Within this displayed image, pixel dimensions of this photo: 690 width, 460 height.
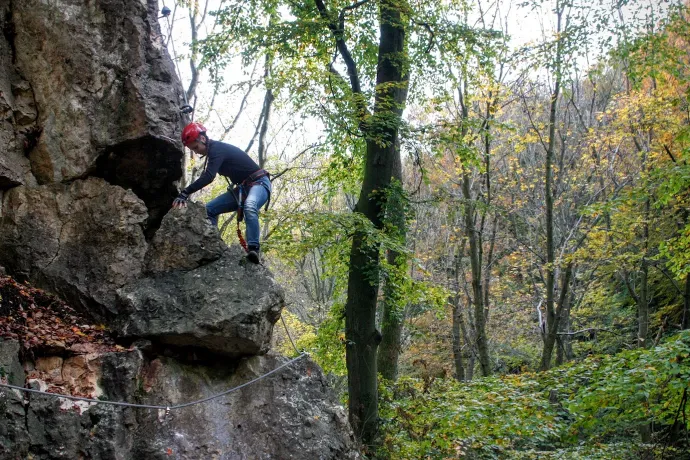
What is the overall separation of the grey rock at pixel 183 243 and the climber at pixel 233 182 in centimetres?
16

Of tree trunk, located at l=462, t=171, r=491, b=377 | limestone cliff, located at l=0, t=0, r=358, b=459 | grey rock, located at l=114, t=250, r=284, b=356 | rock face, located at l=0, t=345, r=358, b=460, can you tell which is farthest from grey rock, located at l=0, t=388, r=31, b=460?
tree trunk, located at l=462, t=171, r=491, b=377

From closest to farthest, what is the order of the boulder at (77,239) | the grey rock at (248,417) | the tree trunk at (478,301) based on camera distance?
the grey rock at (248,417)
the boulder at (77,239)
the tree trunk at (478,301)

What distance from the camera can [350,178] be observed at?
1075 cm

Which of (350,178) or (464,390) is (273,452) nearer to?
(464,390)

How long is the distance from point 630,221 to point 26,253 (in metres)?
12.3

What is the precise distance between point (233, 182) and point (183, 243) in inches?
36.6

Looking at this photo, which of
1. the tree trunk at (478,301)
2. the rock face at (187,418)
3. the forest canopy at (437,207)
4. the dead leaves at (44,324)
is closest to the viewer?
the rock face at (187,418)

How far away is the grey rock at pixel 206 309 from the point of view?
4.89 meters

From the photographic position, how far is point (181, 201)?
5.54 meters

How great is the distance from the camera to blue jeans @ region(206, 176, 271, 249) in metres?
5.55

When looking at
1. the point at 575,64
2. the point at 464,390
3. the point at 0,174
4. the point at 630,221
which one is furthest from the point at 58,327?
the point at 630,221

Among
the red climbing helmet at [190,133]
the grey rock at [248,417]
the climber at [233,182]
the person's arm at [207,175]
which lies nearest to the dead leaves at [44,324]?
the grey rock at [248,417]

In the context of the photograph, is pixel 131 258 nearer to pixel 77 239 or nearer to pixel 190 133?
pixel 77 239

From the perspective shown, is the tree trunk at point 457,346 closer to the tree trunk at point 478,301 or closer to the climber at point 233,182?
the tree trunk at point 478,301
